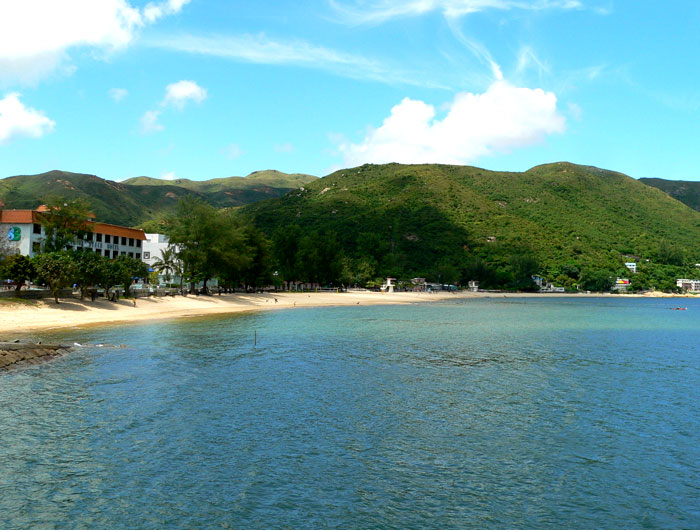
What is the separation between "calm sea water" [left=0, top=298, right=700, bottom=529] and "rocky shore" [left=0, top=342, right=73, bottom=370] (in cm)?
203

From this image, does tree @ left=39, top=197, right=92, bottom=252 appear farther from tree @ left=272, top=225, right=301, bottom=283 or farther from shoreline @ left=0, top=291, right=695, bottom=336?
tree @ left=272, top=225, right=301, bottom=283

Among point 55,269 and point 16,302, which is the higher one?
point 55,269

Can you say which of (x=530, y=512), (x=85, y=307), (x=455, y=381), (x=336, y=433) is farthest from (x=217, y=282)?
(x=530, y=512)

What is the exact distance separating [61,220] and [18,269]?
30311 millimetres

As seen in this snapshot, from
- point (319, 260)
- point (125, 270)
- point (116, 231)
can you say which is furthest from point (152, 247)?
point (125, 270)

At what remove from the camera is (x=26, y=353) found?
34562 millimetres

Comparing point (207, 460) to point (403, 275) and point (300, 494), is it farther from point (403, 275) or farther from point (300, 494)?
point (403, 275)

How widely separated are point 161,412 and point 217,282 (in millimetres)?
87210

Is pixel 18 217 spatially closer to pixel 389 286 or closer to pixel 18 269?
pixel 18 269

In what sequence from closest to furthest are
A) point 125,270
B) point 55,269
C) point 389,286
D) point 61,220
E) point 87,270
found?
point 55,269
point 87,270
point 125,270
point 61,220
point 389,286

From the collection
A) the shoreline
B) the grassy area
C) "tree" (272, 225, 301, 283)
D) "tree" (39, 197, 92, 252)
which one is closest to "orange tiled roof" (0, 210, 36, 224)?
"tree" (39, 197, 92, 252)

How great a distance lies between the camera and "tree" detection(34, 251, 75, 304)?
58750 mm

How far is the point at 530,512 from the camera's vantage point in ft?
48.8

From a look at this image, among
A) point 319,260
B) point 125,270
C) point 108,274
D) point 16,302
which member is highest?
point 319,260
